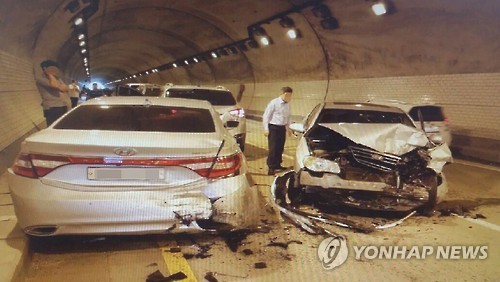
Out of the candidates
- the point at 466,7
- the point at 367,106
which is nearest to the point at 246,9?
the point at 466,7

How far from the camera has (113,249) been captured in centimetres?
428

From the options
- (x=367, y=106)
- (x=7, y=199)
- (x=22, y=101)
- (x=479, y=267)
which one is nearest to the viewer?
(x=479, y=267)

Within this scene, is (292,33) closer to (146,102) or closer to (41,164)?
(146,102)

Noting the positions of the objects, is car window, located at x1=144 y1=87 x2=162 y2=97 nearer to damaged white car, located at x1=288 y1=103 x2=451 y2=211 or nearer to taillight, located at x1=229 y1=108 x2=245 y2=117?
taillight, located at x1=229 y1=108 x2=245 y2=117

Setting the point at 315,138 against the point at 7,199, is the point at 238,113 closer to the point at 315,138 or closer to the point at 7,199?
the point at 315,138

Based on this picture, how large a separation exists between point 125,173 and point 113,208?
0.31m

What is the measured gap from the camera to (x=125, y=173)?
3832 millimetres

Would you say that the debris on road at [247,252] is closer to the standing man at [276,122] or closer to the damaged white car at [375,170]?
the damaged white car at [375,170]

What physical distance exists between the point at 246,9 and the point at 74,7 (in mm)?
5426

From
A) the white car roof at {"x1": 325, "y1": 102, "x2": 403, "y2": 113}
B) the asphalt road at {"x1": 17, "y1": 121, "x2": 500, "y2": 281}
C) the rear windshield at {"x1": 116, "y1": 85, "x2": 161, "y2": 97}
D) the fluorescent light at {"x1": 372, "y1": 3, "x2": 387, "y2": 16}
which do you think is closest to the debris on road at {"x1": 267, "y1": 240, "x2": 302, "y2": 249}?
the asphalt road at {"x1": 17, "y1": 121, "x2": 500, "y2": 281}

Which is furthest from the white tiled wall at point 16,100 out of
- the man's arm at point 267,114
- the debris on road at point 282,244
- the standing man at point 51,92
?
the debris on road at point 282,244

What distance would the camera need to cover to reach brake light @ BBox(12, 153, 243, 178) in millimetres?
3752

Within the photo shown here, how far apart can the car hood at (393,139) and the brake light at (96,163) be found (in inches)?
94.0

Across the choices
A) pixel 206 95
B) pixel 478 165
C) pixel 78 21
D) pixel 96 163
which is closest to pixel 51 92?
pixel 206 95
